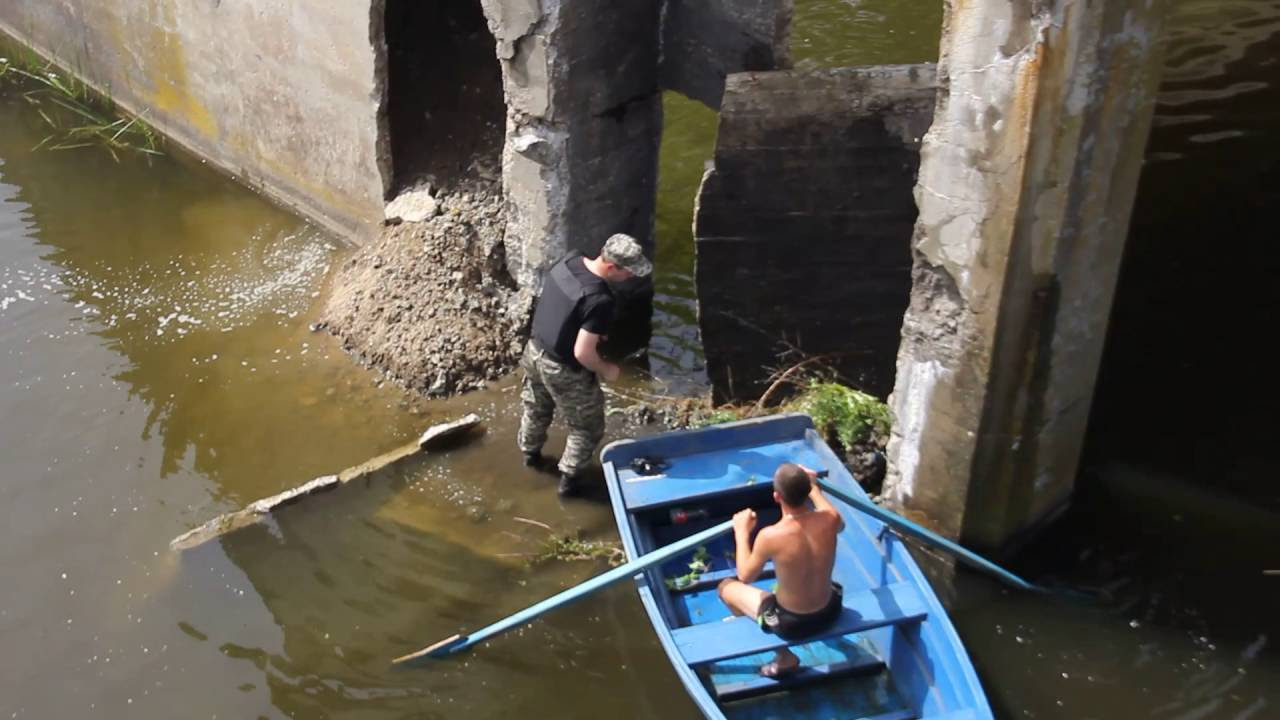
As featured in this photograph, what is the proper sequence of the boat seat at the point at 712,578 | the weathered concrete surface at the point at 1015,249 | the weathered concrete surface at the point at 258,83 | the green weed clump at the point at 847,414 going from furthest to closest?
1. the weathered concrete surface at the point at 258,83
2. the green weed clump at the point at 847,414
3. the boat seat at the point at 712,578
4. the weathered concrete surface at the point at 1015,249

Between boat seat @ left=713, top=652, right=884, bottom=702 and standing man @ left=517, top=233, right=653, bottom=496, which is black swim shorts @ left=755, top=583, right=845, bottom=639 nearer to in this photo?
boat seat @ left=713, top=652, right=884, bottom=702

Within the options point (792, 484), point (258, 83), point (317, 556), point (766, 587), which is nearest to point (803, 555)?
point (792, 484)

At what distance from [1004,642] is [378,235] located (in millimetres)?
5449

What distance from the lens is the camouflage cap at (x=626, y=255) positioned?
5.75 meters

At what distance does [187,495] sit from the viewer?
6.55 metres

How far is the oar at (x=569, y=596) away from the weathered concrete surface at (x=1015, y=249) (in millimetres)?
1236

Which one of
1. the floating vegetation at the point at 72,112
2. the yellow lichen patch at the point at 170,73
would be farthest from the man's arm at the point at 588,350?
the floating vegetation at the point at 72,112

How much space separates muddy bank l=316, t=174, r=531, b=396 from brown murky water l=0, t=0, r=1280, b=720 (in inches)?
7.9

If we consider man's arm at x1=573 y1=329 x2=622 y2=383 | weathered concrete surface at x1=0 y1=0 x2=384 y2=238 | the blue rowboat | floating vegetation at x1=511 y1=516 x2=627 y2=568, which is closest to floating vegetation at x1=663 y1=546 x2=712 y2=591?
the blue rowboat

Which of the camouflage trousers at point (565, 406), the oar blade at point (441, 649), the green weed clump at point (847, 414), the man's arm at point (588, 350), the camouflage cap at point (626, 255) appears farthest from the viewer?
the green weed clump at point (847, 414)

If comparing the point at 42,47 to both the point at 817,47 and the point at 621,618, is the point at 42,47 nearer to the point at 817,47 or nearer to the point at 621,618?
the point at 817,47

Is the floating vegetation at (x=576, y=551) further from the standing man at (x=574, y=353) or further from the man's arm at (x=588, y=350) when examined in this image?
the man's arm at (x=588, y=350)

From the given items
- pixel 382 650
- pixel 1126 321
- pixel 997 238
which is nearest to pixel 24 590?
pixel 382 650

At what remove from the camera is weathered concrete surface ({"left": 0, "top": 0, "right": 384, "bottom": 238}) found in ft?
27.6
